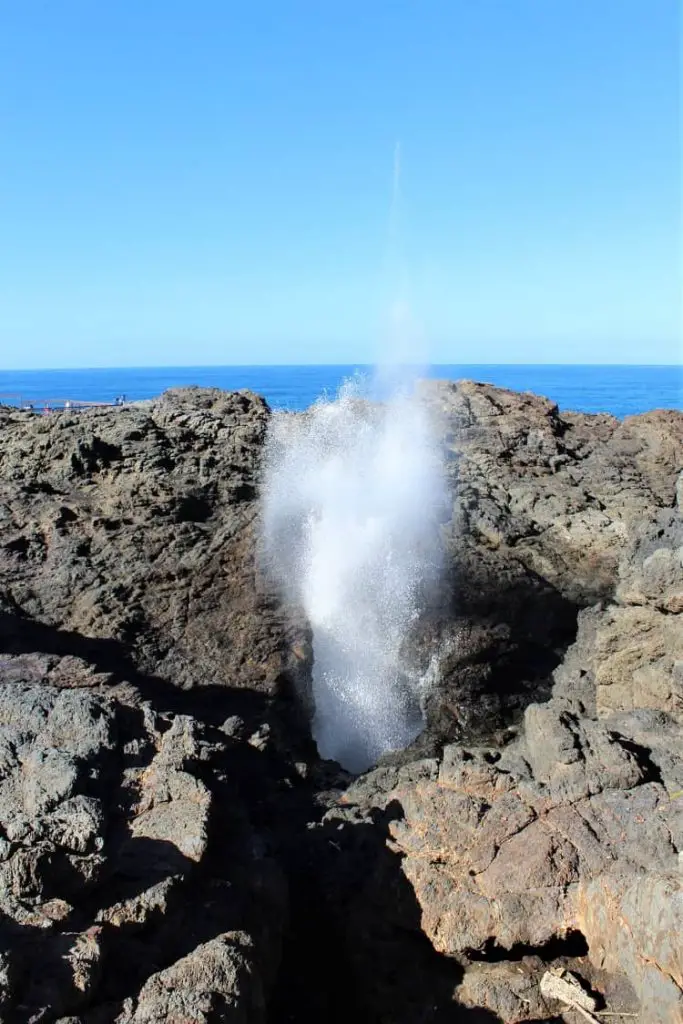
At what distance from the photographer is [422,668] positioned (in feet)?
27.6

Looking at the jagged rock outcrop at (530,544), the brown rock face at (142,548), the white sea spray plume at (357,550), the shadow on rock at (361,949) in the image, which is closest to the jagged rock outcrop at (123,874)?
the shadow on rock at (361,949)

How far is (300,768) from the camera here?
687cm

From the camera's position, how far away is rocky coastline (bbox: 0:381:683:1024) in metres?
4.18

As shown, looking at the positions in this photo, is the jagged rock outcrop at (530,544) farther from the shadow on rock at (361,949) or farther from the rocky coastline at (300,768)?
the shadow on rock at (361,949)

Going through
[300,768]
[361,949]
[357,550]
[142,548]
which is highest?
[142,548]

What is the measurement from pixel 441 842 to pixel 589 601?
419cm

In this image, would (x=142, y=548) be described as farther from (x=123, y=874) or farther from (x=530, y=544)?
(x=123, y=874)

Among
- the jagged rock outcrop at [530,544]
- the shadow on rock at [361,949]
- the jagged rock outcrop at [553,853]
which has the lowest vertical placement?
the shadow on rock at [361,949]

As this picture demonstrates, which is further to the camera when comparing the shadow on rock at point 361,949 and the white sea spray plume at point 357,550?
Result: the white sea spray plume at point 357,550

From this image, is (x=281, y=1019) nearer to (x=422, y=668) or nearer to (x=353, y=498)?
(x=422, y=668)

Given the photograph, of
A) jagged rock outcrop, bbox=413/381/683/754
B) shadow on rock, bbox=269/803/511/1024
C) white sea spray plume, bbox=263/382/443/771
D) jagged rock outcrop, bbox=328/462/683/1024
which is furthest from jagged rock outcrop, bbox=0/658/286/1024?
jagged rock outcrop, bbox=413/381/683/754

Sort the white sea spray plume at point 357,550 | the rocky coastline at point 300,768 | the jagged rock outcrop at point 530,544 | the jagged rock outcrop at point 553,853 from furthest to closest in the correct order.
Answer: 1. the white sea spray plume at point 357,550
2. the jagged rock outcrop at point 530,544
3. the jagged rock outcrop at point 553,853
4. the rocky coastline at point 300,768

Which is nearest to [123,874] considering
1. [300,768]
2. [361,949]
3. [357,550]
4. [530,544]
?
[361,949]

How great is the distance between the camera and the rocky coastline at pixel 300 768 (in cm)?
418
